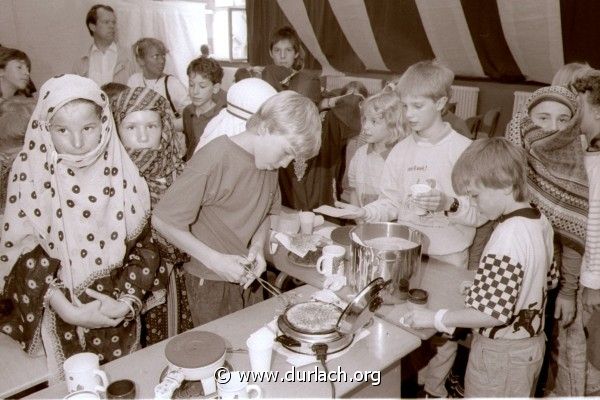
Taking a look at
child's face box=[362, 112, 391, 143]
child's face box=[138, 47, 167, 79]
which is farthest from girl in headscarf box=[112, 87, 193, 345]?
child's face box=[138, 47, 167, 79]

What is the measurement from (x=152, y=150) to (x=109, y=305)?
662 millimetres

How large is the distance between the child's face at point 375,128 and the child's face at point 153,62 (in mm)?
2103

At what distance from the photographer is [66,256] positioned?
180 centimetres

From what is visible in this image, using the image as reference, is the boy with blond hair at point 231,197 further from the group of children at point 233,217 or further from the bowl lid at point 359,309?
the bowl lid at point 359,309

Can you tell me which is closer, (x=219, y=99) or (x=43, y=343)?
(x=43, y=343)

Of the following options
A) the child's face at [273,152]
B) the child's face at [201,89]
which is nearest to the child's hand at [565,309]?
the child's face at [273,152]

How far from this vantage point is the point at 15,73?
144 inches

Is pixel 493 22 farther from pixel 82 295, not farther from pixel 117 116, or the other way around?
pixel 82 295

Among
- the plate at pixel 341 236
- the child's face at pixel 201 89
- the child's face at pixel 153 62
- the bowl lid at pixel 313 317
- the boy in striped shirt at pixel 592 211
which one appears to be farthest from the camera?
the child's face at pixel 153 62

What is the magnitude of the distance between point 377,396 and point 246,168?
36.8 inches

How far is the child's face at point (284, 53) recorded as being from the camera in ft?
13.2

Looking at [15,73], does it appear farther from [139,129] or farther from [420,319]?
[420,319]

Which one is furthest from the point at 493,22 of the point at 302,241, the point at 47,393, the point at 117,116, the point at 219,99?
the point at 47,393

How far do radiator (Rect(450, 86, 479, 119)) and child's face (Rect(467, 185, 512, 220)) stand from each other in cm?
473
